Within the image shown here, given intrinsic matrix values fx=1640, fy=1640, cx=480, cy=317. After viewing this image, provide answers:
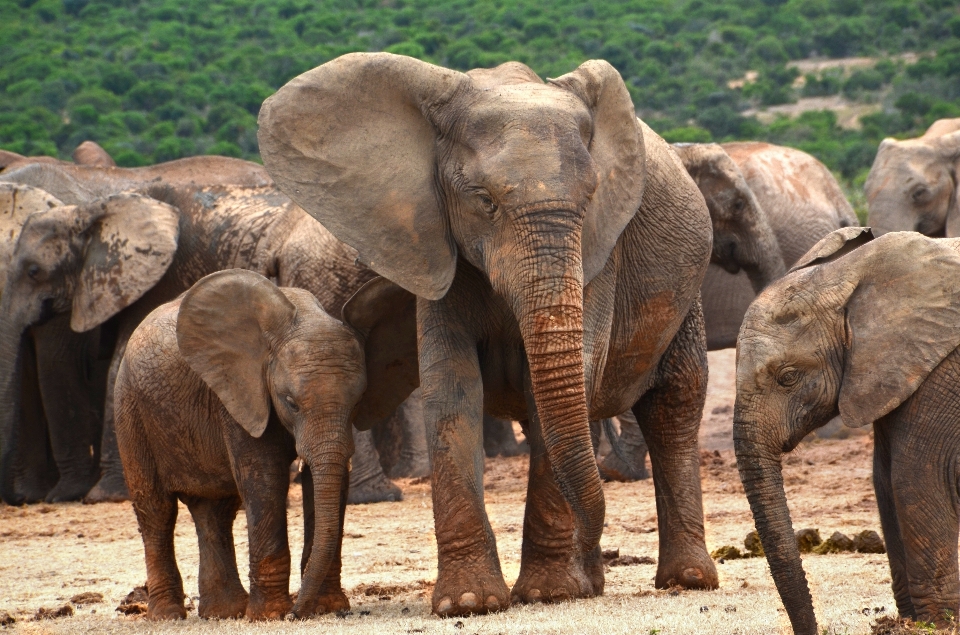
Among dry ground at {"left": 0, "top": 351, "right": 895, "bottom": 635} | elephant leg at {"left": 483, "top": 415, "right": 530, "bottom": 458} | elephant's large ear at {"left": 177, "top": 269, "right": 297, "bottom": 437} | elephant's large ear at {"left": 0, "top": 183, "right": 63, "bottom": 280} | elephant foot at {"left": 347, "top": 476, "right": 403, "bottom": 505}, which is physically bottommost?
elephant leg at {"left": 483, "top": 415, "right": 530, "bottom": 458}

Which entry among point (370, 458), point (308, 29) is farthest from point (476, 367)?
point (308, 29)

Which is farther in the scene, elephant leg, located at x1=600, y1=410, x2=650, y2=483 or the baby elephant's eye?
elephant leg, located at x1=600, y1=410, x2=650, y2=483

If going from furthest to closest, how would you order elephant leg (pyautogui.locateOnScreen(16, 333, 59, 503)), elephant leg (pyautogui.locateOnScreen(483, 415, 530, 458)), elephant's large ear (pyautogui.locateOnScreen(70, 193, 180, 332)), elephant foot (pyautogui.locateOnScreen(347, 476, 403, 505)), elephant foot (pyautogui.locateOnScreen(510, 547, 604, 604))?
elephant leg (pyautogui.locateOnScreen(483, 415, 530, 458)), elephant leg (pyautogui.locateOnScreen(16, 333, 59, 503)), elephant's large ear (pyautogui.locateOnScreen(70, 193, 180, 332)), elephant foot (pyautogui.locateOnScreen(347, 476, 403, 505)), elephant foot (pyautogui.locateOnScreen(510, 547, 604, 604))

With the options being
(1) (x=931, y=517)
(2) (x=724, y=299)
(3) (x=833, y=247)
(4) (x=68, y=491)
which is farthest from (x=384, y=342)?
(2) (x=724, y=299)

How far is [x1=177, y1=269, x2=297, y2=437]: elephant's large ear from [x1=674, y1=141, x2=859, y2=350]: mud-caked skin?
5.44 metres

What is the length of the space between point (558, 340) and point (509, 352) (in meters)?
0.83

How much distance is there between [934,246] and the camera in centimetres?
529

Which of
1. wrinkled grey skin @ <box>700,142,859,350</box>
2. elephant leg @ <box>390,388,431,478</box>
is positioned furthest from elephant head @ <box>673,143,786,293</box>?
elephant leg @ <box>390,388,431,478</box>

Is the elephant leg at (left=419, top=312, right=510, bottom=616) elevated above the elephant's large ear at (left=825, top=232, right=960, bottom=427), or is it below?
below

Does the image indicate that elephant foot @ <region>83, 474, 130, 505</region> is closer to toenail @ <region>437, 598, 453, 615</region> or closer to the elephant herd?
the elephant herd

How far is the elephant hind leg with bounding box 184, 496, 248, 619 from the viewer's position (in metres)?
6.59

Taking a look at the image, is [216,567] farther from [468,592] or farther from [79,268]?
[79,268]

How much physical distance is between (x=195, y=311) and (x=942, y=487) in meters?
3.00

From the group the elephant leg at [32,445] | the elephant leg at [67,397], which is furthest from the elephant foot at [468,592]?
the elephant leg at [32,445]
